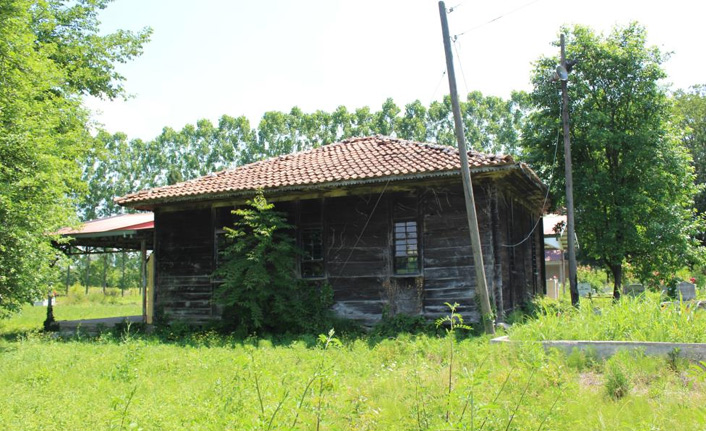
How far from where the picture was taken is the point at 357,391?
669cm

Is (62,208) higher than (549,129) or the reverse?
the reverse

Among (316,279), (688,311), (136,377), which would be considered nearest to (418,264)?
(316,279)

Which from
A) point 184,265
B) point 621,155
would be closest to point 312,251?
point 184,265

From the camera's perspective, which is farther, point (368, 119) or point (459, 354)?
point (368, 119)

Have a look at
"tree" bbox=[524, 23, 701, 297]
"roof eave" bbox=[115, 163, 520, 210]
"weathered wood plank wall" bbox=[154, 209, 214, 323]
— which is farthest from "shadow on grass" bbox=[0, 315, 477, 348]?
"tree" bbox=[524, 23, 701, 297]

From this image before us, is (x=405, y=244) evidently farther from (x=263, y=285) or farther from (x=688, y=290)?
(x=688, y=290)

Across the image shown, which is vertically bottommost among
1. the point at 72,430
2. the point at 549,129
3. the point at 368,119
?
the point at 72,430

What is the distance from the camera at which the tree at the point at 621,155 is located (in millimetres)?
16531

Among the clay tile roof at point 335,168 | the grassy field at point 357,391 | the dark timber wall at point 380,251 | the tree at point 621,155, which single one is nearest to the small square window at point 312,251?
the dark timber wall at point 380,251

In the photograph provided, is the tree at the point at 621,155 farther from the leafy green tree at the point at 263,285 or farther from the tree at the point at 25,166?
the tree at the point at 25,166

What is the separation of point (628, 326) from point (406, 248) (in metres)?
5.70

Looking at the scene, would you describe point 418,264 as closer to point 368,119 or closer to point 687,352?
point 687,352

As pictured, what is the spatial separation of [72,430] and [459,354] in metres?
5.34

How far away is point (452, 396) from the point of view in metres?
4.33
